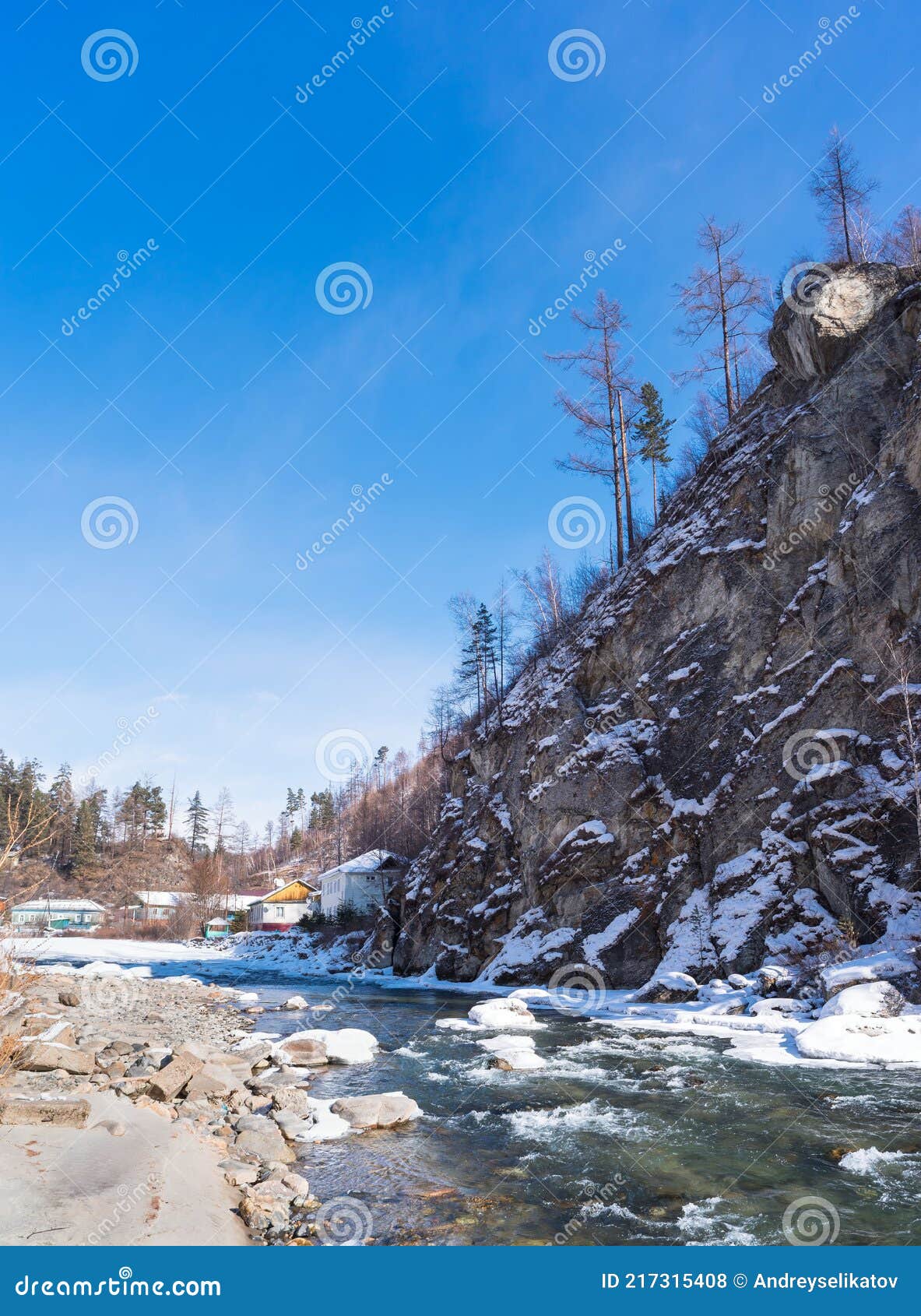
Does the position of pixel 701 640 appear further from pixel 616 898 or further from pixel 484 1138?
pixel 484 1138

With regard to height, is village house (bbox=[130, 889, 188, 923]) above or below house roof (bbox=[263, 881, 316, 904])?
below

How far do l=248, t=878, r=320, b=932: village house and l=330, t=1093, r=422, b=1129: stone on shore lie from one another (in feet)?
217

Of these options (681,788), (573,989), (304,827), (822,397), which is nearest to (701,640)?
(681,788)

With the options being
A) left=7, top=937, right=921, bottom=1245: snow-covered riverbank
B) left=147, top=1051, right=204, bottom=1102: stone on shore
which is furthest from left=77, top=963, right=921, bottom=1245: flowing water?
left=147, top=1051, right=204, bottom=1102: stone on shore

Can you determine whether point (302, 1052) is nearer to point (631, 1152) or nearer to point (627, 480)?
point (631, 1152)

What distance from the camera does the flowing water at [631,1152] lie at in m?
7.24

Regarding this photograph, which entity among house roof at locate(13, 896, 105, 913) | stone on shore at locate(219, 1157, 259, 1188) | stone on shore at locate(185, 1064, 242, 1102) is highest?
stone on shore at locate(219, 1157, 259, 1188)

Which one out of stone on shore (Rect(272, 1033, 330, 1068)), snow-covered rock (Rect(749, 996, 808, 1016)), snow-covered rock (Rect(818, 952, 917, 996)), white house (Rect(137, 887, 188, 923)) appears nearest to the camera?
stone on shore (Rect(272, 1033, 330, 1068))

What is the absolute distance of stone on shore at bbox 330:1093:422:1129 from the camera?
1071cm

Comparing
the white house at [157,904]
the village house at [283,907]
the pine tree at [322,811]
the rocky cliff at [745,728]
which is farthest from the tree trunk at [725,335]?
the pine tree at [322,811]

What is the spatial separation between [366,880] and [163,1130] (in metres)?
53.4

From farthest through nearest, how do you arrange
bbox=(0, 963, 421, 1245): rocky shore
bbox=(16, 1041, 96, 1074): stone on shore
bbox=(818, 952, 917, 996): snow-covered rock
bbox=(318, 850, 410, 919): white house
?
1. bbox=(318, 850, 410, 919): white house
2. bbox=(818, 952, 917, 996): snow-covered rock
3. bbox=(16, 1041, 96, 1074): stone on shore
4. bbox=(0, 963, 421, 1245): rocky shore

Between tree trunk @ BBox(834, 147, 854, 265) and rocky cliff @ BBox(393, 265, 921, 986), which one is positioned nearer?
rocky cliff @ BBox(393, 265, 921, 986)

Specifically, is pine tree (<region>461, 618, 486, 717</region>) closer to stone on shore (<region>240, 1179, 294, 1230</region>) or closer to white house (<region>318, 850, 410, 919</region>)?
white house (<region>318, 850, 410, 919</region>)
